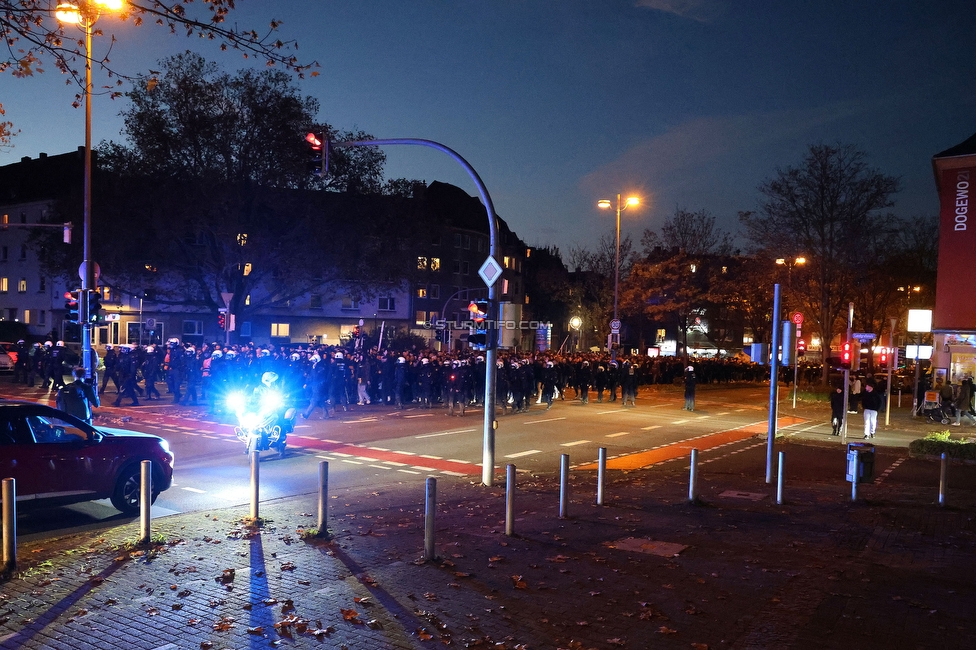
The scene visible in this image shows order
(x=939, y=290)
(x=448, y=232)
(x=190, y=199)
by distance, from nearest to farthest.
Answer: (x=939, y=290) → (x=190, y=199) → (x=448, y=232)

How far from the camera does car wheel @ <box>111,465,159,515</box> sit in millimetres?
10164

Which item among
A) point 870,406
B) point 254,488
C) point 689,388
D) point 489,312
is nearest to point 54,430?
point 254,488

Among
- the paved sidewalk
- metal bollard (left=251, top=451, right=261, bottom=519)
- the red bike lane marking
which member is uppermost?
metal bollard (left=251, top=451, right=261, bottom=519)

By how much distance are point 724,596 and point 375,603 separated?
3.04 meters

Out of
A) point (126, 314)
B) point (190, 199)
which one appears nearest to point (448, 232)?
point (126, 314)

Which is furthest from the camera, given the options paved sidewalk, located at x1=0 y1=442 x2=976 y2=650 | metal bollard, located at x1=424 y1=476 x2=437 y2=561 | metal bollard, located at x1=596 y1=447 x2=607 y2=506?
→ metal bollard, located at x1=596 y1=447 x2=607 y2=506

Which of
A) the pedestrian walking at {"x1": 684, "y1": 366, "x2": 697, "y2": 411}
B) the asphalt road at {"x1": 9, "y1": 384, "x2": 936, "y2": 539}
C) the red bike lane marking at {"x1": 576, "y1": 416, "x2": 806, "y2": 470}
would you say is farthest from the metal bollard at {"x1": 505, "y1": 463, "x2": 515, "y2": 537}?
the pedestrian walking at {"x1": 684, "y1": 366, "x2": 697, "y2": 411}

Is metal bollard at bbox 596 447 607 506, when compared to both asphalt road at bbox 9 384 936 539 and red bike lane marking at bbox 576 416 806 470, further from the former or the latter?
red bike lane marking at bbox 576 416 806 470

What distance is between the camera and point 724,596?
6953 mm

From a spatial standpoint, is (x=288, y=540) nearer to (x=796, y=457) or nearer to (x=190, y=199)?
(x=796, y=457)

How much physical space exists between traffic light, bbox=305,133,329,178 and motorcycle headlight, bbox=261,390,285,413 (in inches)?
171

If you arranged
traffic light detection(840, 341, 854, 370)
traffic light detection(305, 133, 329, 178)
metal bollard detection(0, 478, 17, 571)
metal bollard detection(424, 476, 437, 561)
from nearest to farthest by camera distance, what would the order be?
metal bollard detection(0, 478, 17, 571)
metal bollard detection(424, 476, 437, 561)
traffic light detection(305, 133, 329, 178)
traffic light detection(840, 341, 854, 370)

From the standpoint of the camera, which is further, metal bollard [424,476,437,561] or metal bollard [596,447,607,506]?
metal bollard [596,447,607,506]

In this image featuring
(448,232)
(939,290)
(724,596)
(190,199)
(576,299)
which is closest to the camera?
(724,596)
